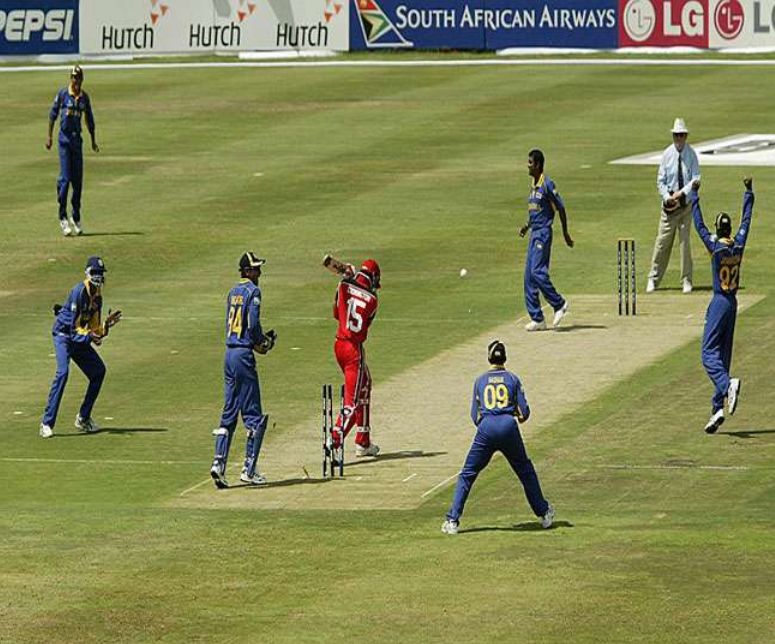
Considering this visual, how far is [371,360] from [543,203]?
10.6 feet

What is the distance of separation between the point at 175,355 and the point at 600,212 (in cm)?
1183

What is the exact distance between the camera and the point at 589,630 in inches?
637

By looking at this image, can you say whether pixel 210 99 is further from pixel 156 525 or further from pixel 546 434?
pixel 156 525

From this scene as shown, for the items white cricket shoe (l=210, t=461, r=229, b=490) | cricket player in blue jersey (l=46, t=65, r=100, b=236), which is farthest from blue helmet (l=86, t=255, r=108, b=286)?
cricket player in blue jersey (l=46, t=65, r=100, b=236)

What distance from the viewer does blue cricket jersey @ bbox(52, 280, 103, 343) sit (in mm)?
23953

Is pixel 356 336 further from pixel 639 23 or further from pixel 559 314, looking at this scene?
pixel 639 23

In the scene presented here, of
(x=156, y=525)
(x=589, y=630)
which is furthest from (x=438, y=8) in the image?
(x=589, y=630)

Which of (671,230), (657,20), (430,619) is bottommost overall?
(430,619)

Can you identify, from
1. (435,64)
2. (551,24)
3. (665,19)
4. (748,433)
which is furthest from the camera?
(551,24)

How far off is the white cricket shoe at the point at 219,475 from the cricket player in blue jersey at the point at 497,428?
2977mm

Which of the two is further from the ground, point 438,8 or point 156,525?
point 438,8

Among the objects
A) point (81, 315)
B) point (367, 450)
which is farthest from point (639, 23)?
point (367, 450)

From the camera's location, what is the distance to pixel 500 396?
19.1 metres

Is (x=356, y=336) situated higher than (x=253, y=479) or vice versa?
(x=356, y=336)
